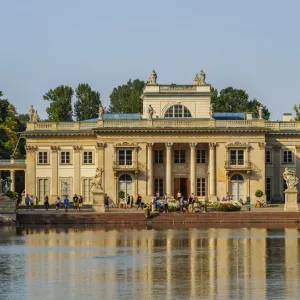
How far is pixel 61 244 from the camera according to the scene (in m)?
53.8

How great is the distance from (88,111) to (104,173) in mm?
36340

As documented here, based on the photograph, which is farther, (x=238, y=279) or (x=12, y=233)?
(x=12, y=233)

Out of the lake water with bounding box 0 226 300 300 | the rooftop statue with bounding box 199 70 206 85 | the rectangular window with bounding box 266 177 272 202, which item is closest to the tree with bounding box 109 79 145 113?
the rooftop statue with bounding box 199 70 206 85

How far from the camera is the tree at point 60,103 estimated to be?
415ft

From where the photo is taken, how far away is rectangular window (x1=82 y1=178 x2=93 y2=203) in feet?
321

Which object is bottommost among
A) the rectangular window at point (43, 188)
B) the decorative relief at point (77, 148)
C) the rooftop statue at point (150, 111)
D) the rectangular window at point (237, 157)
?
the rectangular window at point (43, 188)

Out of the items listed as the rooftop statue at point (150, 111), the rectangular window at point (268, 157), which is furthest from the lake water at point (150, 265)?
the rectangular window at point (268, 157)

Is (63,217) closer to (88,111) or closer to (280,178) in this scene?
(280,178)

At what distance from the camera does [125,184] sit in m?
95.8

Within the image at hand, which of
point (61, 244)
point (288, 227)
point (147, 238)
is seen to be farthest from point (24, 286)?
point (288, 227)

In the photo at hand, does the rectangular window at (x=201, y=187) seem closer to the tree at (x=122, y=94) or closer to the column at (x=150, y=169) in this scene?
the column at (x=150, y=169)

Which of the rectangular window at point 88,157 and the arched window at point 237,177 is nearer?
the arched window at point 237,177

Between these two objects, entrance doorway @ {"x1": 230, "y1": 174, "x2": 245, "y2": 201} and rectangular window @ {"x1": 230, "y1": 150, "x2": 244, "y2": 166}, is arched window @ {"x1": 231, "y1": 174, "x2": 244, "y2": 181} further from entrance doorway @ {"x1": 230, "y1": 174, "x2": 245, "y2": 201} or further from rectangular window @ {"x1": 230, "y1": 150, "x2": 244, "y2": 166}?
rectangular window @ {"x1": 230, "y1": 150, "x2": 244, "y2": 166}

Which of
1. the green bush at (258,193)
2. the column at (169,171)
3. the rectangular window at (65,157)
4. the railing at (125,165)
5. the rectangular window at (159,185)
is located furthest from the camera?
the rectangular window at (65,157)
